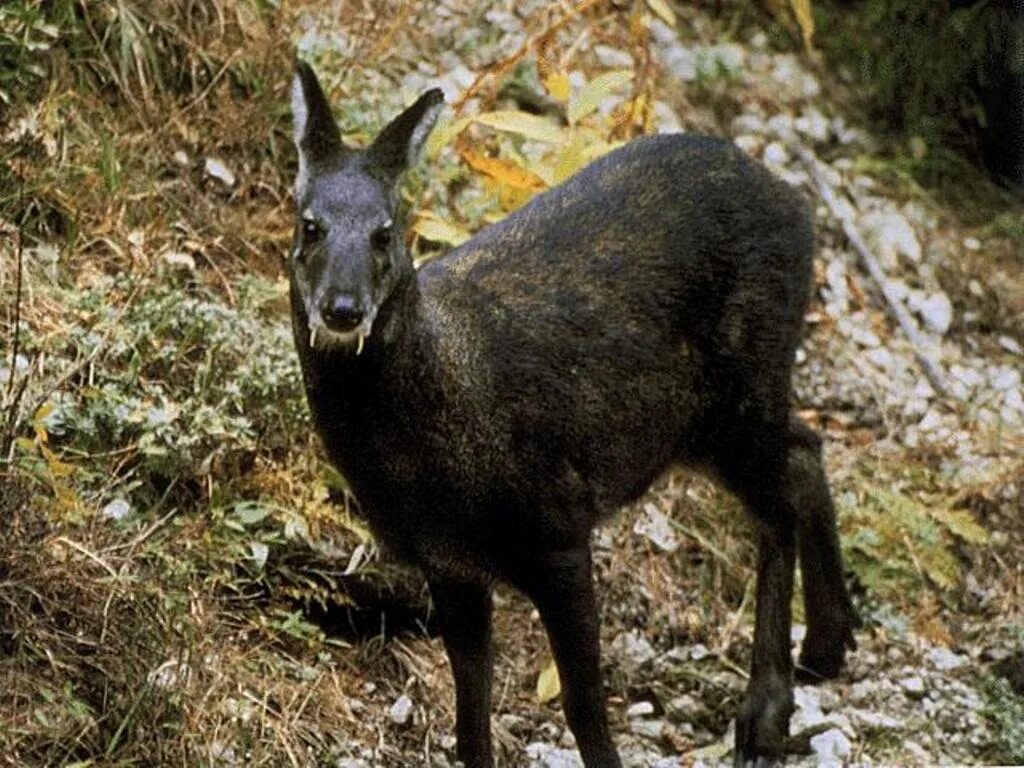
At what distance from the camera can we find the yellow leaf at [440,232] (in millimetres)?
6734

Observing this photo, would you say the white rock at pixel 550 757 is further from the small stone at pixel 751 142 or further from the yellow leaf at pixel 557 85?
the small stone at pixel 751 142

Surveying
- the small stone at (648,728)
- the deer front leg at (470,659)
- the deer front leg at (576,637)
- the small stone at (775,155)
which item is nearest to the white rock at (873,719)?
the small stone at (648,728)

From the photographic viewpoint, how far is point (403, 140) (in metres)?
5.02

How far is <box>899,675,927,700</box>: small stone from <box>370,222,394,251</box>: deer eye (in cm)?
270

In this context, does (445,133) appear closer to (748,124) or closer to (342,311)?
(342,311)

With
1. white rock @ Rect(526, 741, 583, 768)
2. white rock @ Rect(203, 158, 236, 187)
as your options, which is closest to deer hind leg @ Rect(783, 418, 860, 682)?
white rock @ Rect(526, 741, 583, 768)

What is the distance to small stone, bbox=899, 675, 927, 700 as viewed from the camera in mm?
6500

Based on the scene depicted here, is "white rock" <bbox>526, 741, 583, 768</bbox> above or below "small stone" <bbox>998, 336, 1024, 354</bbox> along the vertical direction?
below

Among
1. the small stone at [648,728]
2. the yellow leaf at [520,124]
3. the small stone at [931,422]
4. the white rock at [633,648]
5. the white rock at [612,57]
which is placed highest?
the yellow leaf at [520,124]

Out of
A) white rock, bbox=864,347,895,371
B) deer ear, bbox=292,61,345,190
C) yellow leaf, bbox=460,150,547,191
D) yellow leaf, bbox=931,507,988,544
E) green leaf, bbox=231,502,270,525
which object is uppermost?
deer ear, bbox=292,61,345,190

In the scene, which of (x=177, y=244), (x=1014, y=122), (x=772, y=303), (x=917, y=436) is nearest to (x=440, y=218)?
(x=177, y=244)

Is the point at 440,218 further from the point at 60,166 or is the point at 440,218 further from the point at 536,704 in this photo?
the point at 536,704

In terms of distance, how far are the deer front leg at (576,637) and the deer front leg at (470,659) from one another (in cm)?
18

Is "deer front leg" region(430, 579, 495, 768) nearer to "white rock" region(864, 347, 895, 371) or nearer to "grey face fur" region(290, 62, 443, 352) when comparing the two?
"grey face fur" region(290, 62, 443, 352)
